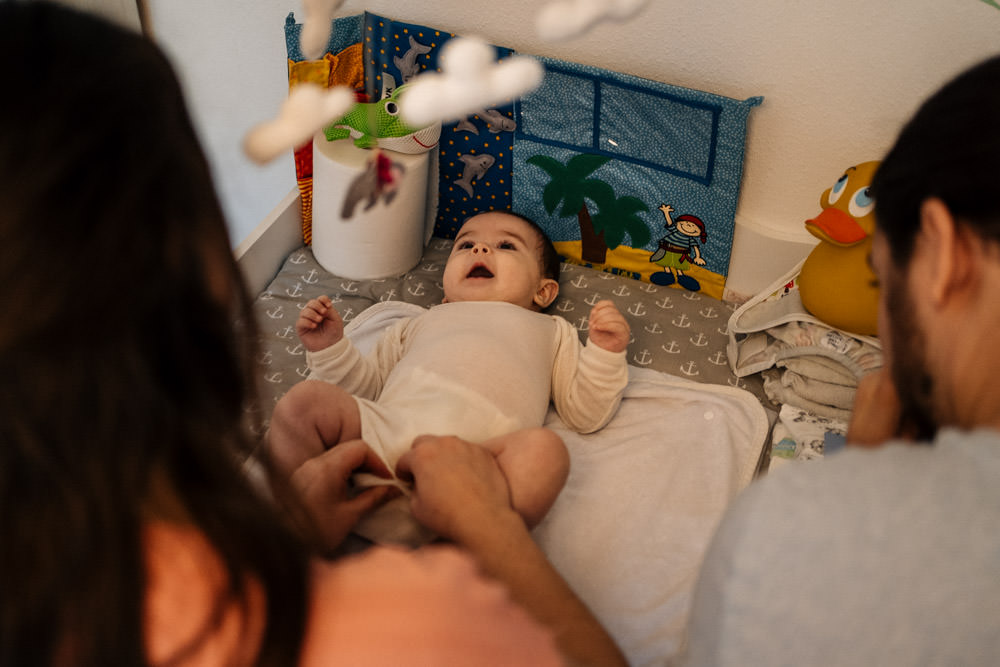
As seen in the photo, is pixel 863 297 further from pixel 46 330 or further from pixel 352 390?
pixel 46 330

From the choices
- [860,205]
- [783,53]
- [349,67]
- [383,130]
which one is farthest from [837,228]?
[349,67]

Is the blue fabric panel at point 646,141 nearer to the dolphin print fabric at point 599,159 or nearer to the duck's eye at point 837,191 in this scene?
the dolphin print fabric at point 599,159

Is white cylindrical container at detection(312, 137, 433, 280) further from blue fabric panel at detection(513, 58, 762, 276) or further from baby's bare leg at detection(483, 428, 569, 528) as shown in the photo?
baby's bare leg at detection(483, 428, 569, 528)

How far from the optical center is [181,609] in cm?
47

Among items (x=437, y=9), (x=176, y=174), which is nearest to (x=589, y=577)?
(x=176, y=174)

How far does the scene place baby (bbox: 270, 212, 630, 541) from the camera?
3.46 ft

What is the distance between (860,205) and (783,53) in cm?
34

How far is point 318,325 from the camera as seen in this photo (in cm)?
126

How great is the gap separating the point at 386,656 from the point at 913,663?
36cm

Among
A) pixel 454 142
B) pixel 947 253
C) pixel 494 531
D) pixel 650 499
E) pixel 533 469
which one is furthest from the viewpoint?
pixel 454 142

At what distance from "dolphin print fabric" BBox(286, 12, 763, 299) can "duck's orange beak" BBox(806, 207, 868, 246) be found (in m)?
0.23

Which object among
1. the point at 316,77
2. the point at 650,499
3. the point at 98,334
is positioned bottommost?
the point at 650,499

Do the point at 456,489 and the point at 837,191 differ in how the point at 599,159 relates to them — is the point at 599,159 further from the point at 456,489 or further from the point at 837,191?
the point at 456,489

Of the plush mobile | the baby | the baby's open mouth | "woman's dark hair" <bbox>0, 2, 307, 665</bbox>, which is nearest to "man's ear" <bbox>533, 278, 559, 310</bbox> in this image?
the baby
